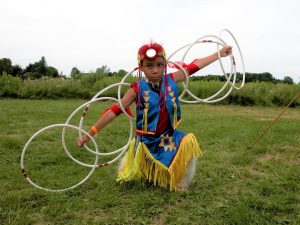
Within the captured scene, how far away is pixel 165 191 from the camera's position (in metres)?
3.76

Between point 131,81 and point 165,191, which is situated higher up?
point 131,81

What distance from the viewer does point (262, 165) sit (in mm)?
4586

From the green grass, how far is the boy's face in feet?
3.93

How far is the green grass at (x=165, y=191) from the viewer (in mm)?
3166

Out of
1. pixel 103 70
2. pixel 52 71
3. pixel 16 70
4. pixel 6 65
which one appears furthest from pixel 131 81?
pixel 52 71

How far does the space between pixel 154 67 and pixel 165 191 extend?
4.32ft

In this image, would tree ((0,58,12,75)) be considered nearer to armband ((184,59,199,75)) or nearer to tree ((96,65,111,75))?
tree ((96,65,111,75))

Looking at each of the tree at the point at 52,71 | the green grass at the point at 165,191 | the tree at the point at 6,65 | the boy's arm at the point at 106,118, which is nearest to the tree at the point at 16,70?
the tree at the point at 6,65

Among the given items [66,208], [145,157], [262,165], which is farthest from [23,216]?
[262,165]

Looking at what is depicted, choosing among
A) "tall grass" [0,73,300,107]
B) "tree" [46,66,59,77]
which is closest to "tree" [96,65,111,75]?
"tall grass" [0,73,300,107]

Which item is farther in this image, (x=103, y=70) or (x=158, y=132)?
(x=103, y=70)

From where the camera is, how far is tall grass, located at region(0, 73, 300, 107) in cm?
1298

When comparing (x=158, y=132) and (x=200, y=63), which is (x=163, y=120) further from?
(x=200, y=63)

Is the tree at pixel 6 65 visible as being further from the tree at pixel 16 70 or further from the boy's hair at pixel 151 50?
the boy's hair at pixel 151 50
